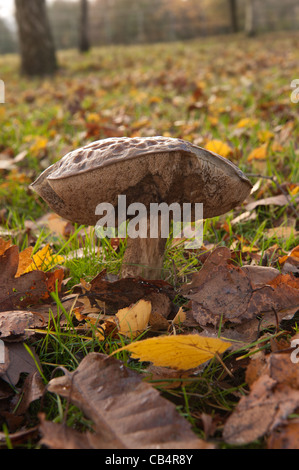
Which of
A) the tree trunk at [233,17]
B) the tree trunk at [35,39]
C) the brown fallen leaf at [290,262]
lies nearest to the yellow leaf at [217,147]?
the brown fallen leaf at [290,262]

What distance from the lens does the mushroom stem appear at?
176 centimetres

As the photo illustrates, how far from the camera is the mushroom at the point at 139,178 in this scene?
50.5 inches

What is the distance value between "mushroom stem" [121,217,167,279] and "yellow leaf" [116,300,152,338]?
31 centimetres

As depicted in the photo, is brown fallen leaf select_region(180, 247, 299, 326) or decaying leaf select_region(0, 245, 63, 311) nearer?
brown fallen leaf select_region(180, 247, 299, 326)

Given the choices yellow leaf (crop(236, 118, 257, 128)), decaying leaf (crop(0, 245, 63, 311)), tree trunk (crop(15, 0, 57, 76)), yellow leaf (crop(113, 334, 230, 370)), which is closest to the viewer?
yellow leaf (crop(113, 334, 230, 370))

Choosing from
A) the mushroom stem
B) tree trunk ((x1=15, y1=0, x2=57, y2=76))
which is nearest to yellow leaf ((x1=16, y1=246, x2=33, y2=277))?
the mushroom stem

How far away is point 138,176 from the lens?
133cm

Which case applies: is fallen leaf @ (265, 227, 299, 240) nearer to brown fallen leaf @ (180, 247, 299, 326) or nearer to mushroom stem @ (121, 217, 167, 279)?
brown fallen leaf @ (180, 247, 299, 326)

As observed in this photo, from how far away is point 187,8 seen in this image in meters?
33.1

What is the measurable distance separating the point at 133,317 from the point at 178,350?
30 cm

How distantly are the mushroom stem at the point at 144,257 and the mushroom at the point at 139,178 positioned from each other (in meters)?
0.24

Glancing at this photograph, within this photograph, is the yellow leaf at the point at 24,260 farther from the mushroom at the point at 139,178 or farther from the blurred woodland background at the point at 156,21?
the blurred woodland background at the point at 156,21

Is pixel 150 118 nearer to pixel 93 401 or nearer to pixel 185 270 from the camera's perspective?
pixel 185 270
